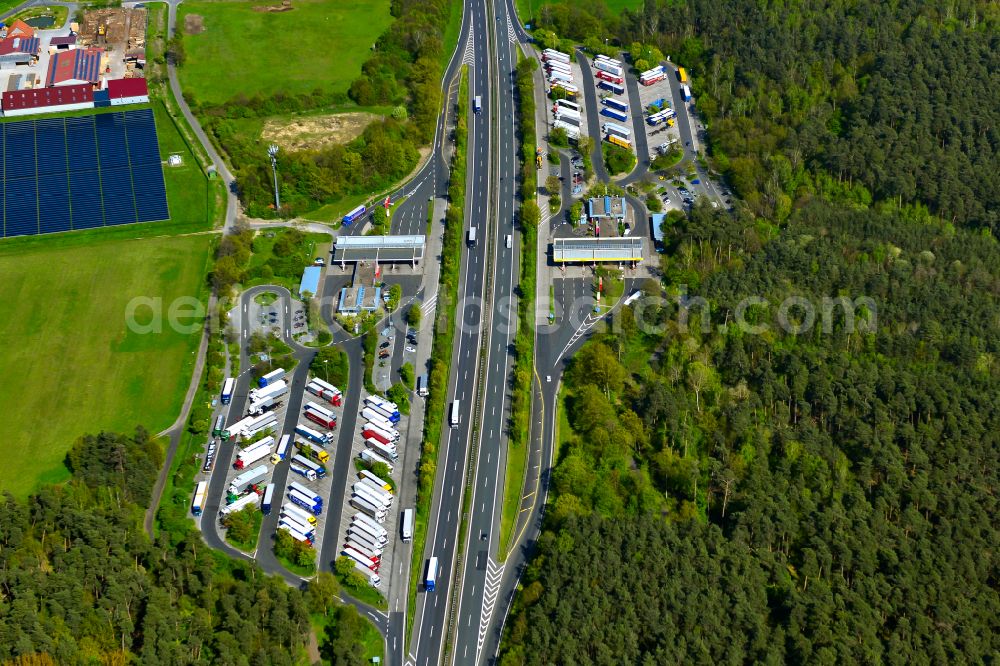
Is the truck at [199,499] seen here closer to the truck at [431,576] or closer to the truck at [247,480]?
the truck at [247,480]

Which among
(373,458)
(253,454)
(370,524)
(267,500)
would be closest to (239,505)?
(267,500)

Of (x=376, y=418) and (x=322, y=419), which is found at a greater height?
(x=322, y=419)

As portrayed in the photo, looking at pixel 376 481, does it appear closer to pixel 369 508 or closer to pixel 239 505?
pixel 369 508

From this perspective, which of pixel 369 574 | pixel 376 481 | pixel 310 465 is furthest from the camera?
pixel 310 465

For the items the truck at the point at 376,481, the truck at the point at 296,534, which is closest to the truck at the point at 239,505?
the truck at the point at 296,534

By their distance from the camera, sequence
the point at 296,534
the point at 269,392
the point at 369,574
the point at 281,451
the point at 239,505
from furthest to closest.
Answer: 1. the point at 269,392
2. the point at 281,451
3. the point at 239,505
4. the point at 296,534
5. the point at 369,574

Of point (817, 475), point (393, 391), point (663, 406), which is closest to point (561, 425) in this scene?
point (663, 406)

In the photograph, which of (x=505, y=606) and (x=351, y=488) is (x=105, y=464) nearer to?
(x=351, y=488)
